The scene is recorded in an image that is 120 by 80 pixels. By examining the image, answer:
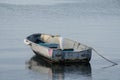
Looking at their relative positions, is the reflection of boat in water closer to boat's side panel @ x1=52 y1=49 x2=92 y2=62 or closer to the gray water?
the gray water

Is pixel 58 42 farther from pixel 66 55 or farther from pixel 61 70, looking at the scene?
pixel 61 70

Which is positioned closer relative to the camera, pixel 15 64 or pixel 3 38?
pixel 15 64

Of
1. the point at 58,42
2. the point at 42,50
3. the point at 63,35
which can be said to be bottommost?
the point at 63,35

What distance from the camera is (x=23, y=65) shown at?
95.3 feet

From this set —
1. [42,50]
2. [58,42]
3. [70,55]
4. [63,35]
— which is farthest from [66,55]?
[63,35]

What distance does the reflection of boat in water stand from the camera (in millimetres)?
26109

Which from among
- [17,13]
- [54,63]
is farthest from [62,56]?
[17,13]

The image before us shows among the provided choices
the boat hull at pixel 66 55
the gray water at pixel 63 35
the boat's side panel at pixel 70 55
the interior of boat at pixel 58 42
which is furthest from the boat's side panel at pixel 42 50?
the interior of boat at pixel 58 42

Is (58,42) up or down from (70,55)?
down

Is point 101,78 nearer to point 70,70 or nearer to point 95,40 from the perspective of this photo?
point 70,70

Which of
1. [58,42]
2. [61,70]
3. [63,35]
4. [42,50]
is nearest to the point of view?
[61,70]

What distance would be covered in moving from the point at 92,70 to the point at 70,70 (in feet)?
4.01

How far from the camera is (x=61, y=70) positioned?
27.7 meters

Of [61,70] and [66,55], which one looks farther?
[66,55]
